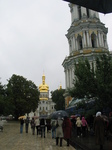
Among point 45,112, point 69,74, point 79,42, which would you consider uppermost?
point 79,42

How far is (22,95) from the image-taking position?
48.2 metres

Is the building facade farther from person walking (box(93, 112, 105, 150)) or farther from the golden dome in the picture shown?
the golden dome

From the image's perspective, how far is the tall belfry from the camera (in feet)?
122

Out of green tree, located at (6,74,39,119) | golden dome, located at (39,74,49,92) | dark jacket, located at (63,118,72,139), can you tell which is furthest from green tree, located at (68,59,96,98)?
golden dome, located at (39,74,49,92)

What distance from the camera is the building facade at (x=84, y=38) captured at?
37156mm

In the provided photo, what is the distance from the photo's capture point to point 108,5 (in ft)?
9.47

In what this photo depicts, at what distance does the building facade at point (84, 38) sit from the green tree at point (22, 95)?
41.7 ft

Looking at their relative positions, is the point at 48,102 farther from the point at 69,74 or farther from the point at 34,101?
the point at 69,74

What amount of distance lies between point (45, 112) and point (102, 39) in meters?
76.9

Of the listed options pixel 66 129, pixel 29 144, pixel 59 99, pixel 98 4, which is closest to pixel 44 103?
pixel 59 99

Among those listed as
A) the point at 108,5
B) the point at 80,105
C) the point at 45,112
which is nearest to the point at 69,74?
the point at 80,105

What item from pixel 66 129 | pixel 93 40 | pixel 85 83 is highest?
pixel 93 40

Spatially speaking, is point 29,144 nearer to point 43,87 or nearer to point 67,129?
point 67,129

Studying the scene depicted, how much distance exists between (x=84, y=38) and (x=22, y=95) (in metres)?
22.7
